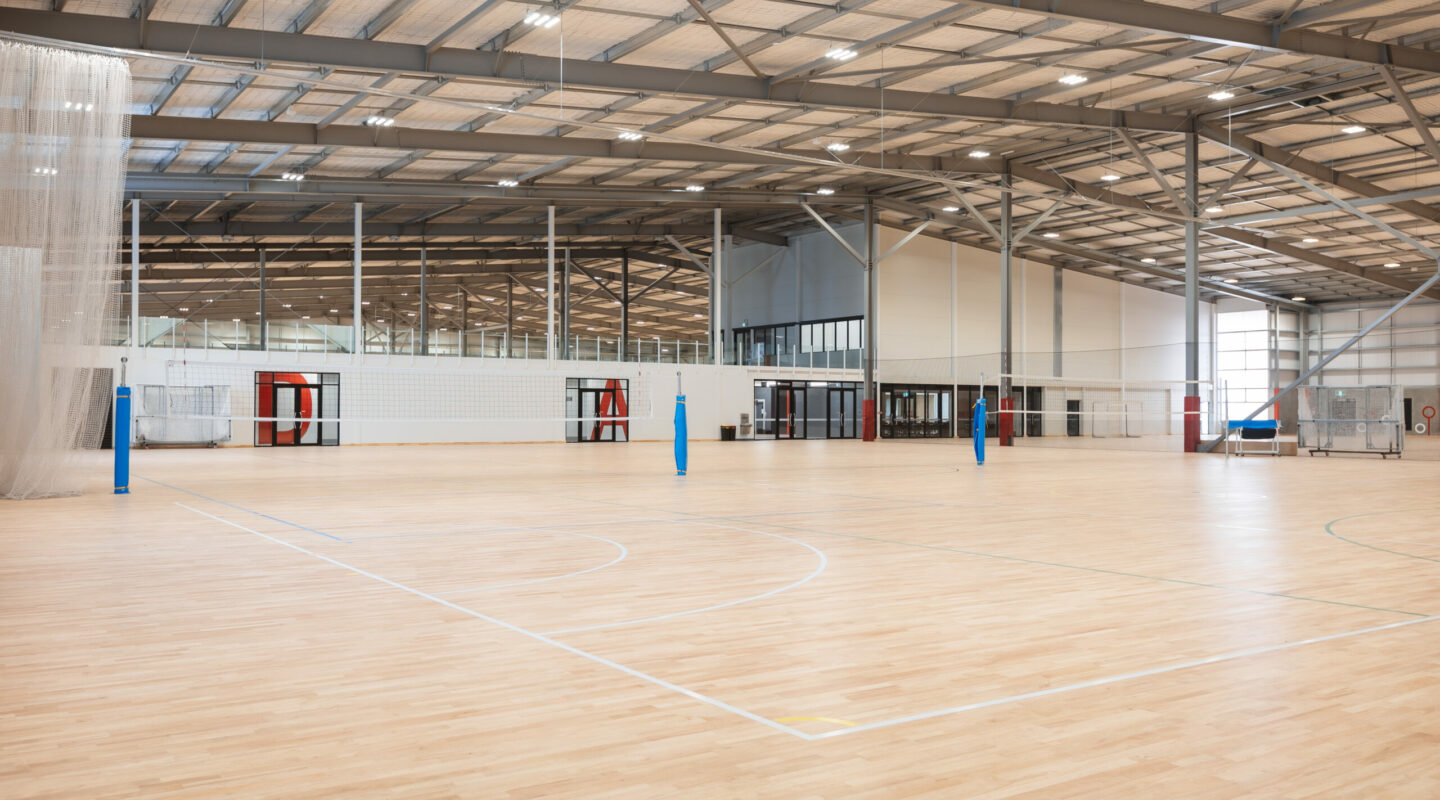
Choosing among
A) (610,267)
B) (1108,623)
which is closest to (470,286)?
(610,267)

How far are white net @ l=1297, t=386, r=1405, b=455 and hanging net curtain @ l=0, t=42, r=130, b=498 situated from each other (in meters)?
27.3

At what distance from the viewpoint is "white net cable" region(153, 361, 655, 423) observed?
2923 centimetres

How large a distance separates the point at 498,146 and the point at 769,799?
22.7 metres

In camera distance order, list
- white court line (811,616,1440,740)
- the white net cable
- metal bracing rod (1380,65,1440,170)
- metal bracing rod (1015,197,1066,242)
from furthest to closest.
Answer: metal bracing rod (1015,197,1066,242), the white net cable, metal bracing rod (1380,65,1440,170), white court line (811,616,1440,740)

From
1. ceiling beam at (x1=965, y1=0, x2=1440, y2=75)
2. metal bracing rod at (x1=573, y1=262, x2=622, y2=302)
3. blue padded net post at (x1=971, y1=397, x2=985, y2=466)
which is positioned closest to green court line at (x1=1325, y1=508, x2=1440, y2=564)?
ceiling beam at (x1=965, y1=0, x2=1440, y2=75)

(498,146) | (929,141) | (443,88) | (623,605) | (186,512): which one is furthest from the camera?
(929,141)

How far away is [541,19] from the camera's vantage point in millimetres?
17781

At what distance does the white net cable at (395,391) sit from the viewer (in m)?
29.2

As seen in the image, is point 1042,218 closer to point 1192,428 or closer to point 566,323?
point 1192,428

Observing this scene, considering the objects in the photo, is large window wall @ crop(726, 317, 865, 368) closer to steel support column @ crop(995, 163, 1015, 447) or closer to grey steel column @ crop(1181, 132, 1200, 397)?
steel support column @ crop(995, 163, 1015, 447)

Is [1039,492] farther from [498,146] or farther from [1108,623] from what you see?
[498,146]

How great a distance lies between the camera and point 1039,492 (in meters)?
14.3

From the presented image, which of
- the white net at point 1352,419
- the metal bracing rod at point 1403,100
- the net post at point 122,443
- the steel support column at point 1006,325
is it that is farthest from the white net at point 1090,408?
the net post at point 122,443

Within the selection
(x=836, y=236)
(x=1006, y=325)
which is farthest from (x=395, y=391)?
(x=1006, y=325)
